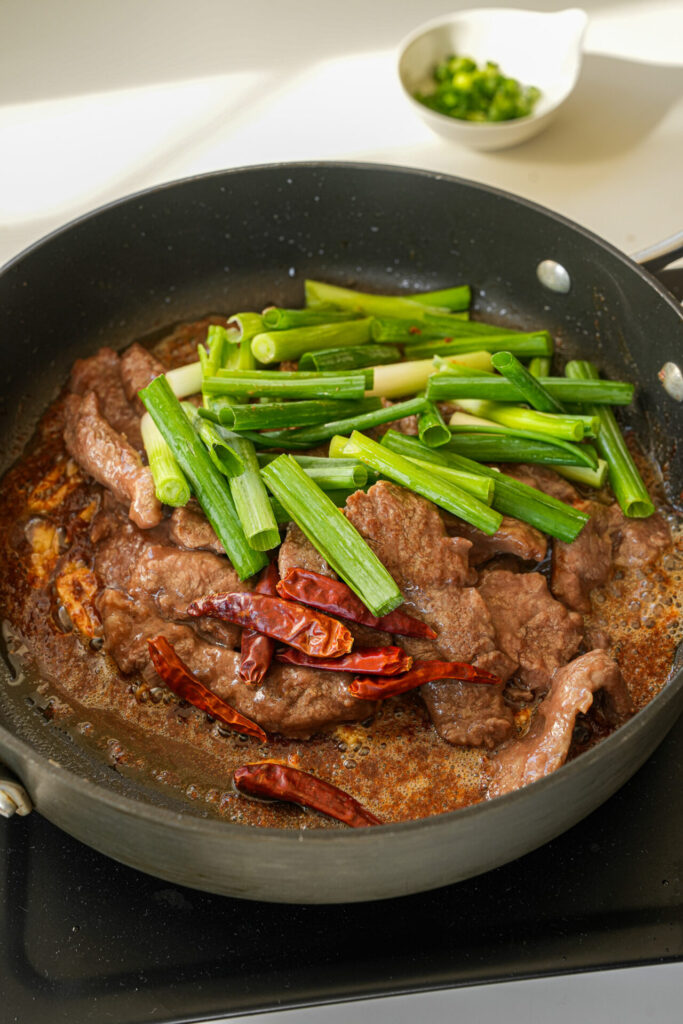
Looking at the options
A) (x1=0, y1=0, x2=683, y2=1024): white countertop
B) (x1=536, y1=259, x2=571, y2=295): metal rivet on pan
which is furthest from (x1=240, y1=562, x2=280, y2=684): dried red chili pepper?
(x1=0, y1=0, x2=683, y2=1024): white countertop

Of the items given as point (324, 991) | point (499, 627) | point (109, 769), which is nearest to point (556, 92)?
point (499, 627)

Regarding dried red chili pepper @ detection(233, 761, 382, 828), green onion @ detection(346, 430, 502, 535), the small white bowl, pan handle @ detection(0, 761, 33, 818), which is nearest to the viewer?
pan handle @ detection(0, 761, 33, 818)

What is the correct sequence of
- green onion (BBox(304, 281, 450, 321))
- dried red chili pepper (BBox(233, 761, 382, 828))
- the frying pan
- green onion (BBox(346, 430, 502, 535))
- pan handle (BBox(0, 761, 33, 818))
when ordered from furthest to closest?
1. green onion (BBox(304, 281, 450, 321))
2. the frying pan
3. green onion (BBox(346, 430, 502, 535))
4. dried red chili pepper (BBox(233, 761, 382, 828))
5. pan handle (BBox(0, 761, 33, 818))

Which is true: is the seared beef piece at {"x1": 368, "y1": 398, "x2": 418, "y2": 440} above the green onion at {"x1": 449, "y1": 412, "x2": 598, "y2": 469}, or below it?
above

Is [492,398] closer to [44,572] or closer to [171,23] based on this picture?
[44,572]

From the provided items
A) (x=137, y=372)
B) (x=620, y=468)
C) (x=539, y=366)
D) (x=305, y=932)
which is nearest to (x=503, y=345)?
(x=539, y=366)

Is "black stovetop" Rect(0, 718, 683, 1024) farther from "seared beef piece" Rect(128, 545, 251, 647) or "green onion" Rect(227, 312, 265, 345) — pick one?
"green onion" Rect(227, 312, 265, 345)
